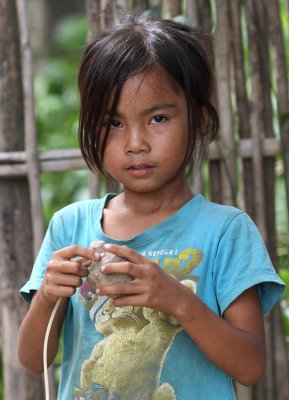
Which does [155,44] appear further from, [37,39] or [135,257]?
[37,39]

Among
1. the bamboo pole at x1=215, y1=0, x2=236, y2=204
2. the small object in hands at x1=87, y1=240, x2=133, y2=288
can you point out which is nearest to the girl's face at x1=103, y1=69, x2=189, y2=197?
the small object in hands at x1=87, y1=240, x2=133, y2=288

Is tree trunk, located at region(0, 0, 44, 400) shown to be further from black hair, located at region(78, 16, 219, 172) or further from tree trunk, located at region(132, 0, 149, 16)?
black hair, located at region(78, 16, 219, 172)

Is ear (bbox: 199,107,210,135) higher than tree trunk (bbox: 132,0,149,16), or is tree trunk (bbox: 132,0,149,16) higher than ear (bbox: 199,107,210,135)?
tree trunk (bbox: 132,0,149,16)

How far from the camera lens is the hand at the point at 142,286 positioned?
164 centimetres

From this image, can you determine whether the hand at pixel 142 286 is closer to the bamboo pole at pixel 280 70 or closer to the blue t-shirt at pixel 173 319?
the blue t-shirt at pixel 173 319

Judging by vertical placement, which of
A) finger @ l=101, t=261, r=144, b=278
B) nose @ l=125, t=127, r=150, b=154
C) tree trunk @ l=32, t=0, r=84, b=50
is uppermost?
tree trunk @ l=32, t=0, r=84, b=50

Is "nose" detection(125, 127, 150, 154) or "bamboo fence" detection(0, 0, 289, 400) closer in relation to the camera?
"nose" detection(125, 127, 150, 154)

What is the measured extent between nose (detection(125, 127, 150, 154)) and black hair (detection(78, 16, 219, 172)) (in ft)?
0.19

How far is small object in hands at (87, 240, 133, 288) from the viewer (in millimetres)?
1657

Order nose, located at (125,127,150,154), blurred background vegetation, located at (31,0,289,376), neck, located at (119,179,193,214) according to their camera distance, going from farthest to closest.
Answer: blurred background vegetation, located at (31,0,289,376), neck, located at (119,179,193,214), nose, located at (125,127,150,154)

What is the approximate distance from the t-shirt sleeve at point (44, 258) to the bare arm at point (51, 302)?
3 centimetres

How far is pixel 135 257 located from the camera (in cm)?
166

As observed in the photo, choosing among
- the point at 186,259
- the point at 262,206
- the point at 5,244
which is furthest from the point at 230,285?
the point at 5,244

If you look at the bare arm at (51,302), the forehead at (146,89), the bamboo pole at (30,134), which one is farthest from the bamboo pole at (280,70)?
the bare arm at (51,302)
